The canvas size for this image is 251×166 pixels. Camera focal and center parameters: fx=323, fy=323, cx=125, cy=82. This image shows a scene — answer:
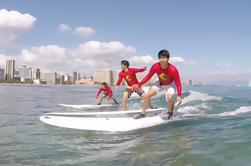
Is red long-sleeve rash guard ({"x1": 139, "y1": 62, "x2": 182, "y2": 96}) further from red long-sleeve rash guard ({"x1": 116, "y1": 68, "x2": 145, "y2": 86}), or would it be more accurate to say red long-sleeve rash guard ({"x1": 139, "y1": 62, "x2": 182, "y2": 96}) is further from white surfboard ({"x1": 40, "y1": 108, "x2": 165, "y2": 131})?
red long-sleeve rash guard ({"x1": 116, "y1": 68, "x2": 145, "y2": 86})

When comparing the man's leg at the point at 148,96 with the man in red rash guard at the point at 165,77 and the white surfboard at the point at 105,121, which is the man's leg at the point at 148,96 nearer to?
the man in red rash guard at the point at 165,77

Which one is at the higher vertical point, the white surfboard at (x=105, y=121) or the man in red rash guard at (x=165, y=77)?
the man in red rash guard at (x=165, y=77)

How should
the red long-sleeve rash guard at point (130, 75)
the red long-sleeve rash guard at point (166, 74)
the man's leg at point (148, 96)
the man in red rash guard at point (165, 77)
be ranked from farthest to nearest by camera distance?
the red long-sleeve rash guard at point (130, 75) < the man's leg at point (148, 96) < the red long-sleeve rash guard at point (166, 74) < the man in red rash guard at point (165, 77)

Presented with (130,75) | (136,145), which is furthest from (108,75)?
(136,145)

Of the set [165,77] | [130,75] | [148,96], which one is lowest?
[148,96]

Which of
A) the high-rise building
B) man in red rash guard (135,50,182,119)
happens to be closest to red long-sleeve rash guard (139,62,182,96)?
man in red rash guard (135,50,182,119)

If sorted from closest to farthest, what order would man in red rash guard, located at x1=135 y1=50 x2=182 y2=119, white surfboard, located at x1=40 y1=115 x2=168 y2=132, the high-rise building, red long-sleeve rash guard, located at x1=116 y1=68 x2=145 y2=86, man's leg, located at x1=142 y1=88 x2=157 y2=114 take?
man in red rash guard, located at x1=135 y1=50 x2=182 y2=119 → white surfboard, located at x1=40 y1=115 x2=168 y2=132 → man's leg, located at x1=142 y1=88 x2=157 y2=114 → red long-sleeve rash guard, located at x1=116 y1=68 x2=145 y2=86 → the high-rise building

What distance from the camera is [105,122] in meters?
10.7

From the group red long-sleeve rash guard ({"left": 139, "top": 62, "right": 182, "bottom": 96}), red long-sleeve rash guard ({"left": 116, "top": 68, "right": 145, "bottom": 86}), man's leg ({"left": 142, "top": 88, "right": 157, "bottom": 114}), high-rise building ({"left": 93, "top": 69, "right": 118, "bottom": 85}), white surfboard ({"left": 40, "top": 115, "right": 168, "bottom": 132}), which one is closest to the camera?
red long-sleeve rash guard ({"left": 139, "top": 62, "right": 182, "bottom": 96})

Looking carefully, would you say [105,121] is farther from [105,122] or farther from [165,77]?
[165,77]

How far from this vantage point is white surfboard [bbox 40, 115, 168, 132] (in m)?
10.5

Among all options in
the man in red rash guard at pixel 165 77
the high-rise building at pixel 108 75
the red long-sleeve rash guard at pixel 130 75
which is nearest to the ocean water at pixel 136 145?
the man in red rash guard at pixel 165 77

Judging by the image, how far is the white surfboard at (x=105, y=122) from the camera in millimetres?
10477

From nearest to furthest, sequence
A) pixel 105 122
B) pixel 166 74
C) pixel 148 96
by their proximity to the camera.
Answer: pixel 166 74, pixel 105 122, pixel 148 96
